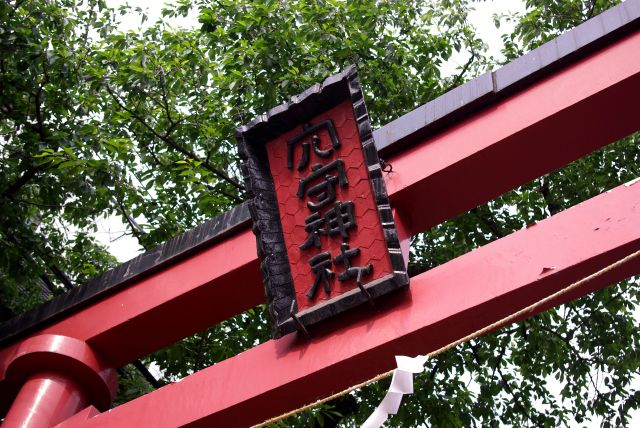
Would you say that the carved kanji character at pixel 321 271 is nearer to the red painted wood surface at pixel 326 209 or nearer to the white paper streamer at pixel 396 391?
the red painted wood surface at pixel 326 209

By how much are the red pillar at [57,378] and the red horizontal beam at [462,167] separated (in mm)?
110

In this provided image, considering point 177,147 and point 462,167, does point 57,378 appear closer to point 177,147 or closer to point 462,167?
point 462,167

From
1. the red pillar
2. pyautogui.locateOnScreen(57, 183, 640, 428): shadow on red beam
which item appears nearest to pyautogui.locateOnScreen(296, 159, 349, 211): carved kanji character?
pyautogui.locateOnScreen(57, 183, 640, 428): shadow on red beam

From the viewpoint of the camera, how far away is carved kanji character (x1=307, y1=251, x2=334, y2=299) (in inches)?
118

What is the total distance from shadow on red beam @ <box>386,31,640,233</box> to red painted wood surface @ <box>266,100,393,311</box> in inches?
7.1

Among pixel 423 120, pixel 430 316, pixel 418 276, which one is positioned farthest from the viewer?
pixel 423 120

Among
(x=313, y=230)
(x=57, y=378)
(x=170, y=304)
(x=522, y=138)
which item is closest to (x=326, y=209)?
(x=313, y=230)

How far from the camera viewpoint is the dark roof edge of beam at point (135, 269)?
3650 millimetres

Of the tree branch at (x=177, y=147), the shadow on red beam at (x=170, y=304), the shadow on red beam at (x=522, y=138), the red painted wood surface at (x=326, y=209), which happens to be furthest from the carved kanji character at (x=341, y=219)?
the tree branch at (x=177, y=147)

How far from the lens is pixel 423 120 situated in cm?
326

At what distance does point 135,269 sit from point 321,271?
3.81 feet

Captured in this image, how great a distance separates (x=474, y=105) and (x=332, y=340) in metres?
1.06

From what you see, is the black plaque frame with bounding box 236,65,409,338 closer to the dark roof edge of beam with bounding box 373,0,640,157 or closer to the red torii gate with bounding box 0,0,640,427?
the red torii gate with bounding box 0,0,640,427

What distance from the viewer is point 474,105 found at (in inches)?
125
